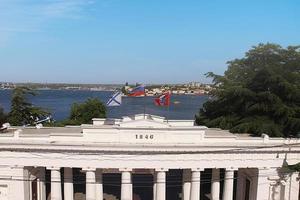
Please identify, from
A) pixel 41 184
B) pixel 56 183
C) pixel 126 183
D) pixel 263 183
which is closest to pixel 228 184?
pixel 263 183

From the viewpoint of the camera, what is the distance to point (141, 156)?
26.5 m

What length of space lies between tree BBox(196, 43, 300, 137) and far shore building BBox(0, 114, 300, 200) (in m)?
4.81

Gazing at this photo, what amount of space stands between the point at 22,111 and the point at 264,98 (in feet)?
97.7

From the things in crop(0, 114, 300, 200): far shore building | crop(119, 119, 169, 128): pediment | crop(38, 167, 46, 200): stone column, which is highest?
crop(119, 119, 169, 128): pediment

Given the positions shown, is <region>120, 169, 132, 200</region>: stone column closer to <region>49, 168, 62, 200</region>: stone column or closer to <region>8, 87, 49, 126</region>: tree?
<region>49, 168, 62, 200</region>: stone column

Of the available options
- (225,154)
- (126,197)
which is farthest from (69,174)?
(225,154)

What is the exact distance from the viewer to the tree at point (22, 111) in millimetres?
48312

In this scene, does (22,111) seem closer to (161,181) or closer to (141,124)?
(141,124)

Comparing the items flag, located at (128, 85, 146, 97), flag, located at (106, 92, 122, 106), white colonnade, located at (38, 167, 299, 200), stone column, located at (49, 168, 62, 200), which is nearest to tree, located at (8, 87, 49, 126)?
white colonnade, located at (38, 167, 299, 200)

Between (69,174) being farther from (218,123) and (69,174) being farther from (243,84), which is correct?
(243,84)

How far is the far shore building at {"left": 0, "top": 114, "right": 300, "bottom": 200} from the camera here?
26.6 m

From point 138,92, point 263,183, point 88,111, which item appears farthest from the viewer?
point 88,111

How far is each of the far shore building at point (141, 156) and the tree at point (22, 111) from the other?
71.0 feet

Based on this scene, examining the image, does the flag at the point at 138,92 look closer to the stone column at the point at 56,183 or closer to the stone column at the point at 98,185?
the stone column at the point at 98,185
